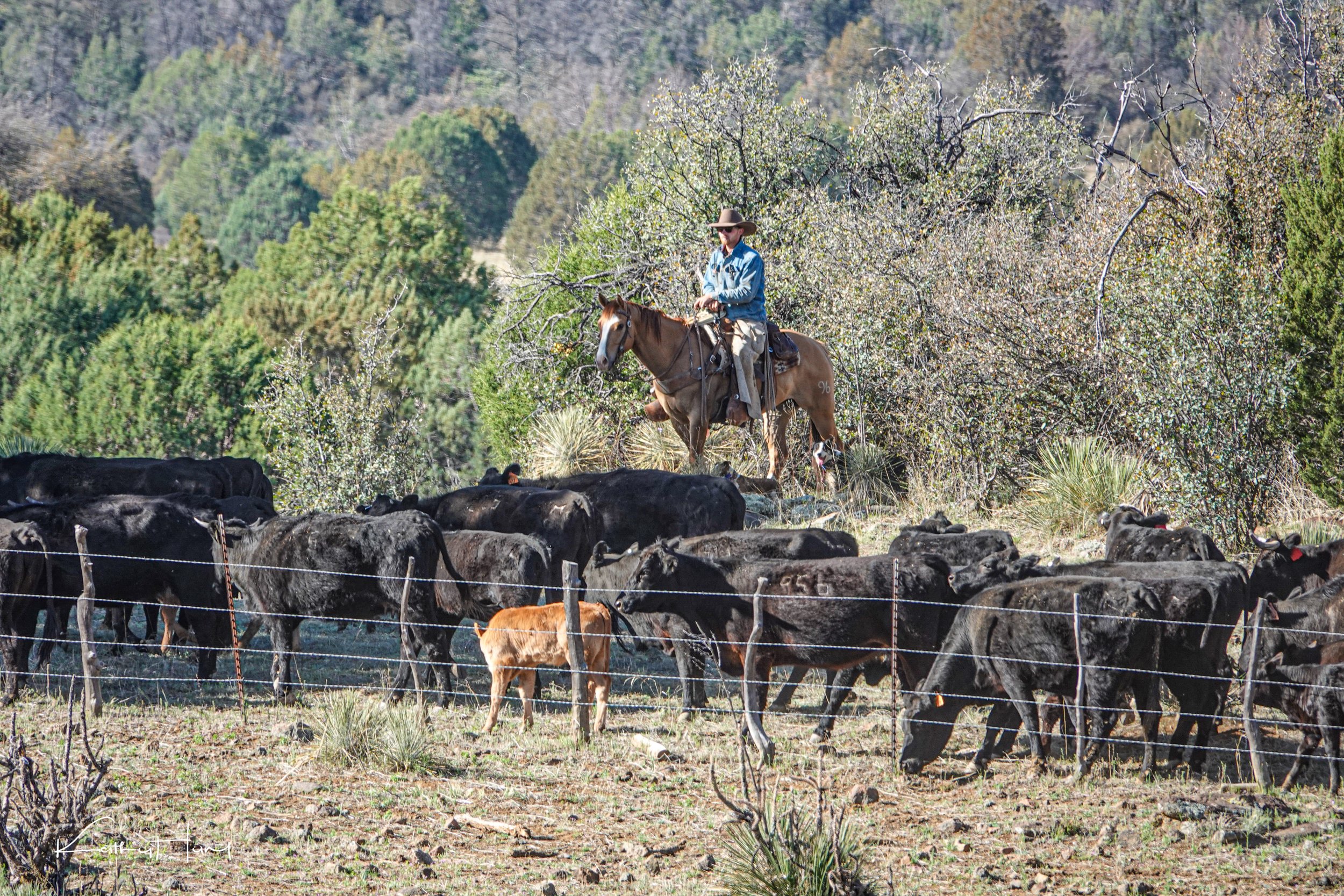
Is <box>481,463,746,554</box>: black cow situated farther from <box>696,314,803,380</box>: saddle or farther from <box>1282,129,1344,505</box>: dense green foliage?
<box>1282,129,1344,505</box>: dense green foliage

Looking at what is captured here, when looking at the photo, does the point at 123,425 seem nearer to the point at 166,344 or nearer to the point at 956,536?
the point at 166,344

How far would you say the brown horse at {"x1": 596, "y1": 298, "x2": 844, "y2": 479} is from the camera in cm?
1780

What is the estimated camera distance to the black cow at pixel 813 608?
10.3m

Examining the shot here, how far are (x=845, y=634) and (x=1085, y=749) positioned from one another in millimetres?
1765

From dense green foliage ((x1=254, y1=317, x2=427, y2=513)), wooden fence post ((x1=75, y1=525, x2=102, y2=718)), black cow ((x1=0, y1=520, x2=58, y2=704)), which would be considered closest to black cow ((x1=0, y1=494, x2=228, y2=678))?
black cow ((x1=0, y1=520, x2=58, y2=704))

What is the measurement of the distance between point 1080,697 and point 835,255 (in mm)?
14661

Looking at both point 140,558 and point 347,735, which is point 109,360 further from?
point 347,735

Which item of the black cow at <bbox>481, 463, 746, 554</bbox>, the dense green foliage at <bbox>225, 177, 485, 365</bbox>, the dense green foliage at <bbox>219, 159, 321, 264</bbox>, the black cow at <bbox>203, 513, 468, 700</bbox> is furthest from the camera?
the dense green foliage at <bbox>219, 159, 321, 264</bbox>

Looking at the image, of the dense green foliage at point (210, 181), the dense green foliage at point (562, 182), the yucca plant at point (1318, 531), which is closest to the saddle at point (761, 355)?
the yucca plant at point (1318, 531)

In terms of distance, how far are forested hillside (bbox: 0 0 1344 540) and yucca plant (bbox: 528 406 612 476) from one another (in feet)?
1.62

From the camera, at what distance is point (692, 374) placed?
18406 millimetres

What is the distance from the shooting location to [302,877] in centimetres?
772

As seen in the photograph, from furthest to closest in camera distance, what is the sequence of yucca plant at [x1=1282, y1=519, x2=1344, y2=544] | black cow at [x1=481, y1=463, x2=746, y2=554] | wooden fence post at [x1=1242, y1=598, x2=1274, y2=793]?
yucca plant at [x1=1282, y1=519, x2=1344, y2=544] < black cow at [x1=481, y1=463, x2=746, y2=554] < wooden fence post at [x1=1242, y1=598, x2=1274, y2=793]

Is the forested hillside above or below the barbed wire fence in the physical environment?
above
